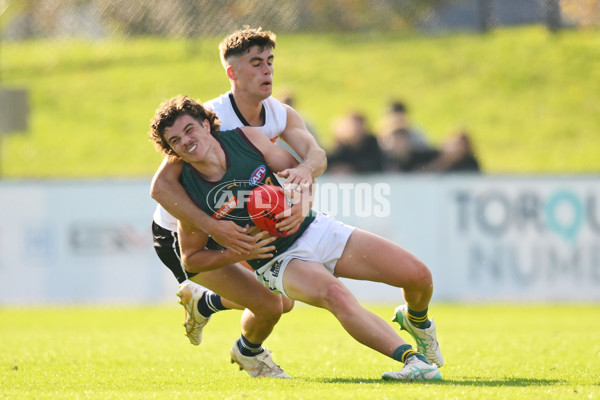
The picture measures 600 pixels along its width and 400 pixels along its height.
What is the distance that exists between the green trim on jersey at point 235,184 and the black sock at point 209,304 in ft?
3.67

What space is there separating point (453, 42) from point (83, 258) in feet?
45.0

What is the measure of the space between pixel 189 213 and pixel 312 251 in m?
0.85

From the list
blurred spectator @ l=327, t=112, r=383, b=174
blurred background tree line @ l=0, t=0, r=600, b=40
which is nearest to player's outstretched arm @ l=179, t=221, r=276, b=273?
blurred spectator @ l=327, t=112, r=383, b=174

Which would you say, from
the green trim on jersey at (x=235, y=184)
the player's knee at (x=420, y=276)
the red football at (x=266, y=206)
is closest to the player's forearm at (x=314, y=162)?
the green trim on jersey at (x=235, y=184)

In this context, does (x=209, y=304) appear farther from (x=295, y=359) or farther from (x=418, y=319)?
(x=418, y=319)

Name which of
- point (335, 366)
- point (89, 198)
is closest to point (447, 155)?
point (89, 198)

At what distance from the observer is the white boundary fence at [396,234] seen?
13961 mm

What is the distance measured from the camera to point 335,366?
25.2 ft

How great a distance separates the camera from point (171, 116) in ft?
21.7

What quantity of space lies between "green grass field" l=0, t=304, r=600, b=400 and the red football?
103 cm

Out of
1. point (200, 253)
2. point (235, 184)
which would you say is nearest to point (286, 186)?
point (235, 184)

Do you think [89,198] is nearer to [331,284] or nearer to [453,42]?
[331,284]

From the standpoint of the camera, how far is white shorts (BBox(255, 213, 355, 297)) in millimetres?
6660

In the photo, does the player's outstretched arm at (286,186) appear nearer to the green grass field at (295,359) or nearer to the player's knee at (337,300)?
the player's knee at (337,300)
